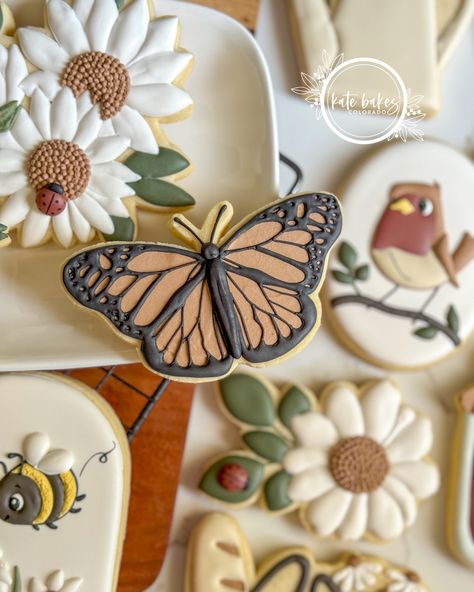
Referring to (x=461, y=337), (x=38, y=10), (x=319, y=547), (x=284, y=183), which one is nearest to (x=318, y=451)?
(x=319, y=547)

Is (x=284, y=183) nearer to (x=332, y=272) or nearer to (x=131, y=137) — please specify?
(x=332, y=272)

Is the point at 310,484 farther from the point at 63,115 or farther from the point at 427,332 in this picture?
the point at 63,115

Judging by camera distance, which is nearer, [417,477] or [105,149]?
[105,149]

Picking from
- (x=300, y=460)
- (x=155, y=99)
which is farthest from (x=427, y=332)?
(x=155, y=99)

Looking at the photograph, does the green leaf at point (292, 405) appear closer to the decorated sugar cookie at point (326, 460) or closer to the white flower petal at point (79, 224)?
the decorated sugar cookie at point (326, 460)

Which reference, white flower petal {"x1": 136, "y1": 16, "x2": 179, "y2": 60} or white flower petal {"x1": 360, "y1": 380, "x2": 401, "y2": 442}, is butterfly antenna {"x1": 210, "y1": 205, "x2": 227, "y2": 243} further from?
white flower petal {"x1": 360, "y1": 380, "x2": 401, "y2": 442}

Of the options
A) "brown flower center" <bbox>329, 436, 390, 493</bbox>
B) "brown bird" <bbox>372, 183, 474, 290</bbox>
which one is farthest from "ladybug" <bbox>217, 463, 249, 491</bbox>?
"brown bird" <bbox>372, 183, 474, 290</bbox>

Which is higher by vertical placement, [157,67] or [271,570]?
[157,67]
